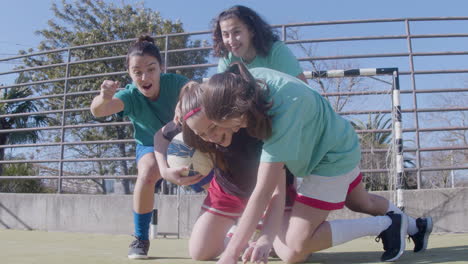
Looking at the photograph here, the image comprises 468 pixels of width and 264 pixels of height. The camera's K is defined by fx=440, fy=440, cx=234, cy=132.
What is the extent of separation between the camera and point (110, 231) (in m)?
5.62

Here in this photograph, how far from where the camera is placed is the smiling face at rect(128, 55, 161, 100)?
2926 millimetres

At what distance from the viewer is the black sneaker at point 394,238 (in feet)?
7.70

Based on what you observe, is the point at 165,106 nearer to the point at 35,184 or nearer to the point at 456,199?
the point at 456,199

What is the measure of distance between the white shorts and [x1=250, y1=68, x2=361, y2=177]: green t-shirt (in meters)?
0.03

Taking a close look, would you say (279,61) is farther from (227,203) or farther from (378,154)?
(378,154)

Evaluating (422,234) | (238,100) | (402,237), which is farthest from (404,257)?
(238,100)

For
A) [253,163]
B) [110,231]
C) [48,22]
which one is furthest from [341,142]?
[48,22]

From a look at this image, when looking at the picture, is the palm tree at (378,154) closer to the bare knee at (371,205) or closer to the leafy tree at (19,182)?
the bare knee at (371,205)

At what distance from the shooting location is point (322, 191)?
7.72 feet

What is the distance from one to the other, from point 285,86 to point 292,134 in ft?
0.75

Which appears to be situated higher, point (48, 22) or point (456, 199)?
point (48, 22)

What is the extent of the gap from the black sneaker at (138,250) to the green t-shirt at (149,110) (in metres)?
0.67

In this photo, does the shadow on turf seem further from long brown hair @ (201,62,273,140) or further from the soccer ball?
long brown hair @ (201,62,273,140)

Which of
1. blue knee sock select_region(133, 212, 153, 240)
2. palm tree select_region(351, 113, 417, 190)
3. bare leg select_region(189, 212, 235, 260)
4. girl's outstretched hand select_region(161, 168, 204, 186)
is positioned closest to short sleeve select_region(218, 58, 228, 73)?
girl's outstretched hand select_region(161, 168, 204, 186)
